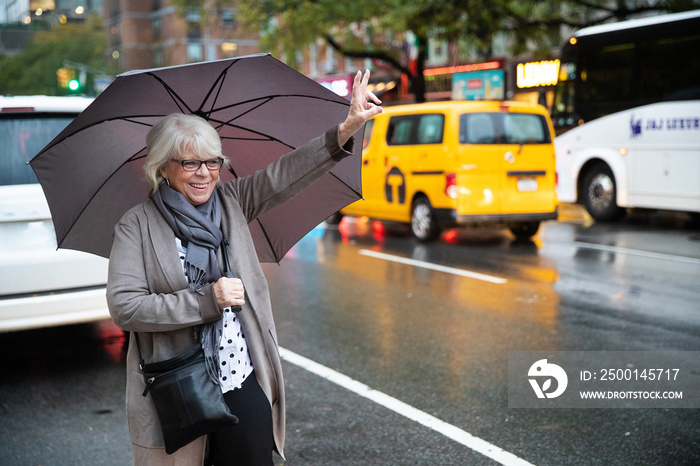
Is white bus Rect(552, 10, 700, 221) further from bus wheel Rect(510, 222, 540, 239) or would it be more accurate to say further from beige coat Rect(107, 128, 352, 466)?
beige coat Rect(107, 128, 352, 466)

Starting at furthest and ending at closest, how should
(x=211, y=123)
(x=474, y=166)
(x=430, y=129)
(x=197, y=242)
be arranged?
1. (x=430, y=129)
2. (x=474, y=166)
3. (x=211, y=123)
4. (x=197, y=242)

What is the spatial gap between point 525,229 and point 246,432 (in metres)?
10.3

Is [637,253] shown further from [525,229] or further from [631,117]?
[631,117]

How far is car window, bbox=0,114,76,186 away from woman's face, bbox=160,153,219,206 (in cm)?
315

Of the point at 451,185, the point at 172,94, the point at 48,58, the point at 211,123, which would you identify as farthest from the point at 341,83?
the point at 48,58

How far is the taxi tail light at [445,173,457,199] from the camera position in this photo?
455 inches

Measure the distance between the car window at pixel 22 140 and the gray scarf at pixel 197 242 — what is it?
3217 mm

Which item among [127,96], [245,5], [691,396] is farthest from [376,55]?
[127,96]

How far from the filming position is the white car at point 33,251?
520 cm

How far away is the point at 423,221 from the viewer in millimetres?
12125

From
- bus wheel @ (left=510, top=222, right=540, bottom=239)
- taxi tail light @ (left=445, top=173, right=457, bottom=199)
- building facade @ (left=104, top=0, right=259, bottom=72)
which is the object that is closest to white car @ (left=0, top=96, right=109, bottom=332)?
taxi tail light @ (left=445, top=173, right=457, bottom=199)

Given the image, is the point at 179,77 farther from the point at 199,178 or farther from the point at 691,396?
the point at 691,396

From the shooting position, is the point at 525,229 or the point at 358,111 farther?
the point at 525,229

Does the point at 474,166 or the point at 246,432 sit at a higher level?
the point at 474,166
